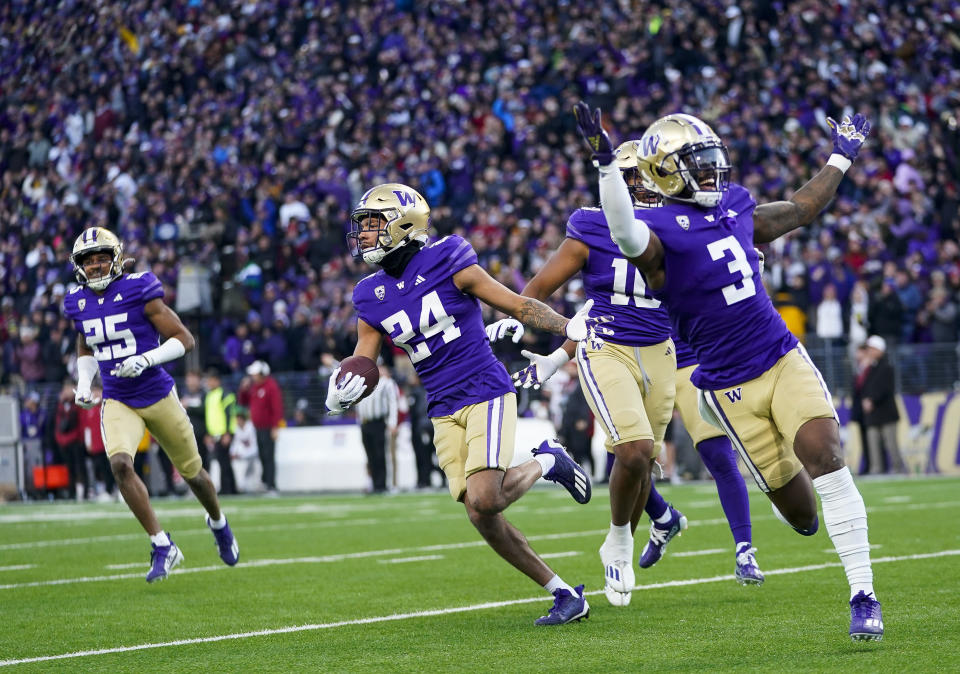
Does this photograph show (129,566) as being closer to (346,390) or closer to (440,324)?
(346,390)

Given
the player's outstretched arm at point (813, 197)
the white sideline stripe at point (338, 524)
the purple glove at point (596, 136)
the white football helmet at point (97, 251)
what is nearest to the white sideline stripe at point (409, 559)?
the white sideline stripe at point (338, 524)

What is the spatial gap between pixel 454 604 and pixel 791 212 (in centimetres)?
252

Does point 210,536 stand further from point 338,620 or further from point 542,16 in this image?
point 542,16

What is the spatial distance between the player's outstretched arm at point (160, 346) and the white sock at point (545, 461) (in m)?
2.98

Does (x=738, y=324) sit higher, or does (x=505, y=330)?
(x=505, y=330)

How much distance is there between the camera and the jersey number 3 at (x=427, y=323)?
6152mm

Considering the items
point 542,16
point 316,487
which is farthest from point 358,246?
point 542,16

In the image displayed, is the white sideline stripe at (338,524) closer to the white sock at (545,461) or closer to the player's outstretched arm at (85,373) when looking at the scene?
the player's outstretched arm at (85,373)

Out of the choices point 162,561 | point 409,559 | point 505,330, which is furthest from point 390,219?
point 409,559

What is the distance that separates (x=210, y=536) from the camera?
11789 millimetres

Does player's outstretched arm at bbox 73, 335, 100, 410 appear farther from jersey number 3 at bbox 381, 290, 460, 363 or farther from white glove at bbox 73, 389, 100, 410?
jersey number 3 at bbox 381, 290, 460, 363

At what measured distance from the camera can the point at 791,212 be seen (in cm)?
556

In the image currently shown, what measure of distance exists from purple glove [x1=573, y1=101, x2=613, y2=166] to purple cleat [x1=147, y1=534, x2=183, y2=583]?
4.29 m

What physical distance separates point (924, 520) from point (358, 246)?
598 centimetres
